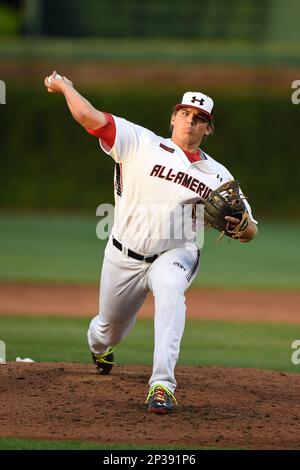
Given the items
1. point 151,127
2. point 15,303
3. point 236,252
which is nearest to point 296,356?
point 15,303

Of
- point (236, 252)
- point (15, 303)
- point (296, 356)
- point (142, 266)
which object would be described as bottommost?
point (142, 266)

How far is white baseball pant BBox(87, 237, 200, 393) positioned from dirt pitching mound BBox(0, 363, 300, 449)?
0.32 meters

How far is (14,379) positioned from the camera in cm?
712

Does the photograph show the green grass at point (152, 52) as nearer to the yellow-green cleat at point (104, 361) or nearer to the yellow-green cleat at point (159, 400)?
the yellow-green cleat at point (104, 361)

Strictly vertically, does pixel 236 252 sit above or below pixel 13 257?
above

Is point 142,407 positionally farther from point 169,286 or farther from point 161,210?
point 161,210

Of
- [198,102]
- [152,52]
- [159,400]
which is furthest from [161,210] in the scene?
[152,52]

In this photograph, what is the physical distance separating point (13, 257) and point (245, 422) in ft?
38.7

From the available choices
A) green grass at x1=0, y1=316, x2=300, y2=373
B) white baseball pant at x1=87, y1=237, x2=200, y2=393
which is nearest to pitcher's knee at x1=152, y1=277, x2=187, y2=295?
white baseball pant at x1=87, y1=237, x2=200, y2=393

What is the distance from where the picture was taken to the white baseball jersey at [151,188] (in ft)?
21.3

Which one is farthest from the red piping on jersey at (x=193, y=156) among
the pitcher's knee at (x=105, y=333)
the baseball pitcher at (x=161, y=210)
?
the pitcher's knee at (x=105, y=333)

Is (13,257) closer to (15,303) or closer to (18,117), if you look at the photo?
(15,303)

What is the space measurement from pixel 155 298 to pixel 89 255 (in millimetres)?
12095

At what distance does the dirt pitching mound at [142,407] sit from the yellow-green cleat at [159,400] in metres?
0.05
